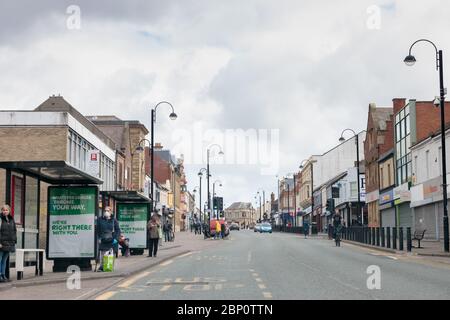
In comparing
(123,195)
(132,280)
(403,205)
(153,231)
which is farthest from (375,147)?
(132,280)

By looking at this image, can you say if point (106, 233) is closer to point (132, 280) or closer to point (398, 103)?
point (132, 280)

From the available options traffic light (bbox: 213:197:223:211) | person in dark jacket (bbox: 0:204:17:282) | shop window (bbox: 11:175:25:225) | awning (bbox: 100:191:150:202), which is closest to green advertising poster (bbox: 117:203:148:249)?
awning (bbox: 100:191:150:202)

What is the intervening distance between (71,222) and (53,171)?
75.5 inches

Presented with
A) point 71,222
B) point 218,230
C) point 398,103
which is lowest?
point 218,230

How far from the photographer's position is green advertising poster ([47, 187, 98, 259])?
65.2 feet

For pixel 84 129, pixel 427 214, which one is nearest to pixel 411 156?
pixel 427 214

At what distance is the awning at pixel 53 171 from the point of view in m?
17.0

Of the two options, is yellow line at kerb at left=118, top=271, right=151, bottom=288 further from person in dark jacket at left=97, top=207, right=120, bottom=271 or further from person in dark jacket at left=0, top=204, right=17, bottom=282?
person in dark jacket at left=0, top=204, right=17, bottom=282

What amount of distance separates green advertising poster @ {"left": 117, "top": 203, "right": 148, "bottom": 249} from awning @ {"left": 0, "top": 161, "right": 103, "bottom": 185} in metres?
9.11

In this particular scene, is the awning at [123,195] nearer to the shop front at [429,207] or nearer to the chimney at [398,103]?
the shop front at [429,207]

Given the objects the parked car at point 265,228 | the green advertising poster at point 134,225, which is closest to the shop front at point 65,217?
the green advertising poster at point 134,225

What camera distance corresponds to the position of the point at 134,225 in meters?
30.5

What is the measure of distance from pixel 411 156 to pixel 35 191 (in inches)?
1439

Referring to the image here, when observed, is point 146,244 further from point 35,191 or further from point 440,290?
point 440,290
